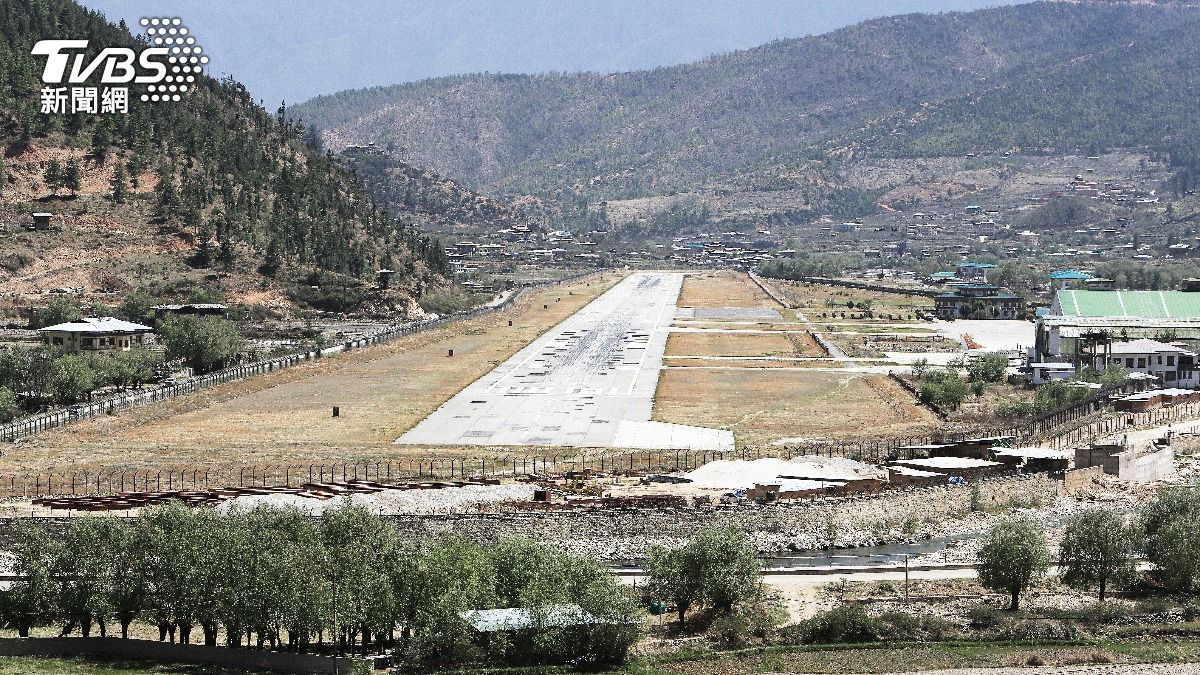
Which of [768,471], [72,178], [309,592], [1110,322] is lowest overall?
[309,592]

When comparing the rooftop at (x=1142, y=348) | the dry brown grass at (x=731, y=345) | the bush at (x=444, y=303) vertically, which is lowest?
the dry brown grass at (x=731, y=345)

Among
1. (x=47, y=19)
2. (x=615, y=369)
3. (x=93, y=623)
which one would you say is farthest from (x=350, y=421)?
(x=47, y=19)

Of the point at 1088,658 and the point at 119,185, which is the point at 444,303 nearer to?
the point at 119,185

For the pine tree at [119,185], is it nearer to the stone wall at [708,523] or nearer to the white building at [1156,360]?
the white building at [1156,360]

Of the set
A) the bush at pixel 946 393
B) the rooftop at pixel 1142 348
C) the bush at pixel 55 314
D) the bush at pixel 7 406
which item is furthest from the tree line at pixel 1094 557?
the bush at pixel 55 314

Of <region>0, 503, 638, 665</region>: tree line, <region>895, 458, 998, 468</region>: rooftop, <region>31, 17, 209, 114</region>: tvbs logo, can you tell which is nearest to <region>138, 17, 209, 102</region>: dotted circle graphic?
<region>31, 17, 209, 114</region>: tvbs logo

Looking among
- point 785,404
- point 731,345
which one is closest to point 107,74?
point 731,345

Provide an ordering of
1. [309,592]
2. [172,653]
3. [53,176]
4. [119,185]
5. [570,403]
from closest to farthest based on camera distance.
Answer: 1. [309,592]
2. [172,653]
3. [570,403]
4. [53,176]
5. [119,185]

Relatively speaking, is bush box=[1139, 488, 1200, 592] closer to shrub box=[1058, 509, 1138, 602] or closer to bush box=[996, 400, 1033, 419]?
Result: shrub box=[1058, 509, 1138, 602]
